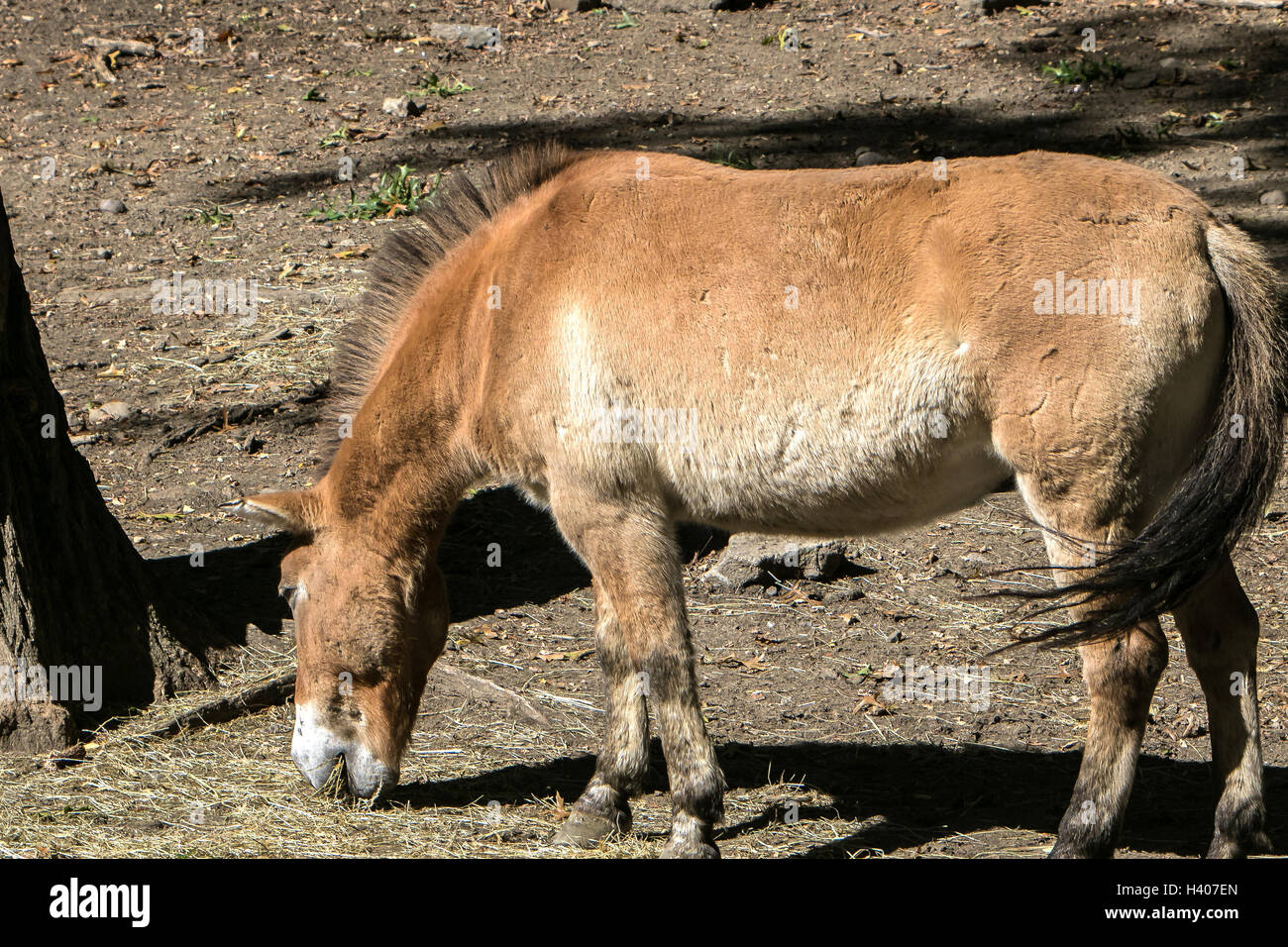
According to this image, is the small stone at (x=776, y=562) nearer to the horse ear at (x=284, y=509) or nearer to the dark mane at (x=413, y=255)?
the dark mane at (x=413, y=255)

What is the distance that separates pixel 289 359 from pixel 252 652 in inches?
118

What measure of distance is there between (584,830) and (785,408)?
170cm

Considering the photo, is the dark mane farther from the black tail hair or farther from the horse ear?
the black tail hair

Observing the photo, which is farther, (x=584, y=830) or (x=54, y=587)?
(x=54, y=587)

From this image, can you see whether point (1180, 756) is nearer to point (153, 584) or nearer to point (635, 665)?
point (635, 665)

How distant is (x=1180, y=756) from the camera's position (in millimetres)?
5227

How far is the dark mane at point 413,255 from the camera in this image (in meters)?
4.79

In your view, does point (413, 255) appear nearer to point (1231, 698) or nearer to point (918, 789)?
point (918, 789)

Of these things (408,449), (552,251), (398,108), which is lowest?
(408,449)

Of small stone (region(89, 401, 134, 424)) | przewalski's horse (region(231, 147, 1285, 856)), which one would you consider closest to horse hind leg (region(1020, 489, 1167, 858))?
przewalski's horse (region(231, 147, 1285, 856))

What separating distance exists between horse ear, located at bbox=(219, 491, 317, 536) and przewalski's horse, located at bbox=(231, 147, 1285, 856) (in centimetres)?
1

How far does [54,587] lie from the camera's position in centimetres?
532

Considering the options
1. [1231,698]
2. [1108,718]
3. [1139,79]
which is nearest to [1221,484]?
[1108,718]

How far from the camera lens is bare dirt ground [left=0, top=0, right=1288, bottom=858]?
4898mm
